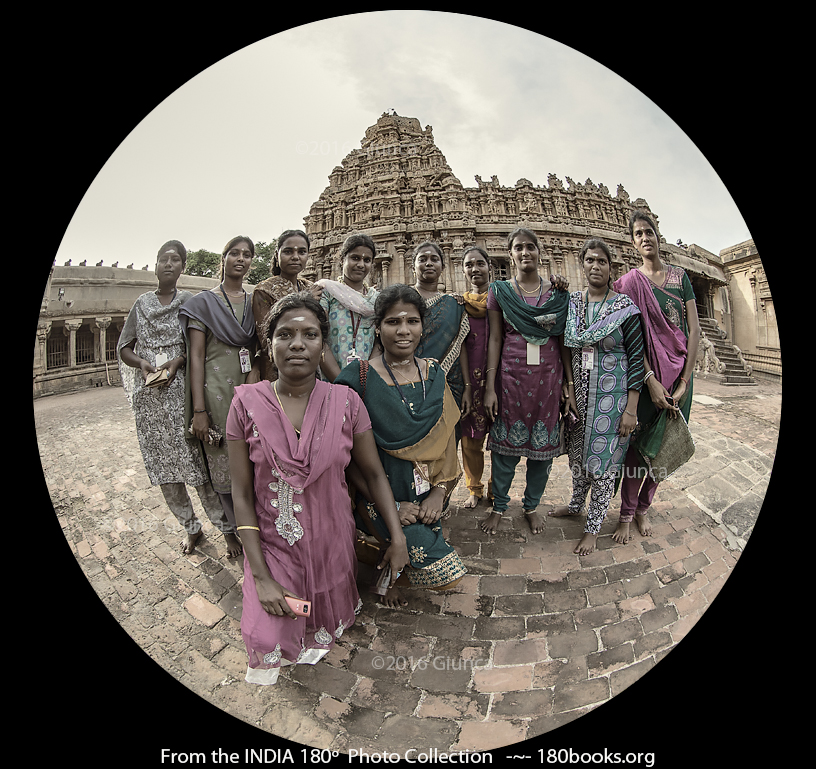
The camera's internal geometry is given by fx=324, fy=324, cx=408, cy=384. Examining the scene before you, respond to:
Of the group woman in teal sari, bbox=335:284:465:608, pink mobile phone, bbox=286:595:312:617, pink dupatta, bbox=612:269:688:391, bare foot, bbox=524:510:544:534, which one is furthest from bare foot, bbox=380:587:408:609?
pink dupatta, bbox=612:269:688:391

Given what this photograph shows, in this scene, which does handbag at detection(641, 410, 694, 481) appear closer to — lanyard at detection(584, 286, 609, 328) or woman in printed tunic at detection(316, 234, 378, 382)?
lanyard at detection(584, 286, 609, 328)

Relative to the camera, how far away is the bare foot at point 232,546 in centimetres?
232

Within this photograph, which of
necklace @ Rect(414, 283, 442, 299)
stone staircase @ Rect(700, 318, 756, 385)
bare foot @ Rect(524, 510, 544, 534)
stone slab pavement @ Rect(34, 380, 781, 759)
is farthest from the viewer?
necklace @ Rect(414, 283, 442, 299)

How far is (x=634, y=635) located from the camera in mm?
1693

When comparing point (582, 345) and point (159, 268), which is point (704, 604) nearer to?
point (582, 345)

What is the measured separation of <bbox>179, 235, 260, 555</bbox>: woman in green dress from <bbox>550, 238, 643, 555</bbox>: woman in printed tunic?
2468 millimetres

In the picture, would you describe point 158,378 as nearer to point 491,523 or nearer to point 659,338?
point 491,523

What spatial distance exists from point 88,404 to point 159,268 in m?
1.03

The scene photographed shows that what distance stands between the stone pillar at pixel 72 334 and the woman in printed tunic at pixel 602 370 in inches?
134

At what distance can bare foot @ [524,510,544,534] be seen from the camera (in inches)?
105

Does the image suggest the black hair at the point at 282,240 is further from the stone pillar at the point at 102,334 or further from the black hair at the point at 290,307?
the stone pillar at the point at 102,334

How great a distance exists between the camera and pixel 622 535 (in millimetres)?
2510

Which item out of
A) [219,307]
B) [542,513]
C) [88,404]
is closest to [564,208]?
[542,513]

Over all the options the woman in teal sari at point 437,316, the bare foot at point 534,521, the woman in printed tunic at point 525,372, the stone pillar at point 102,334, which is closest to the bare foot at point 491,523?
the woman in printed tunic at point 525,372
